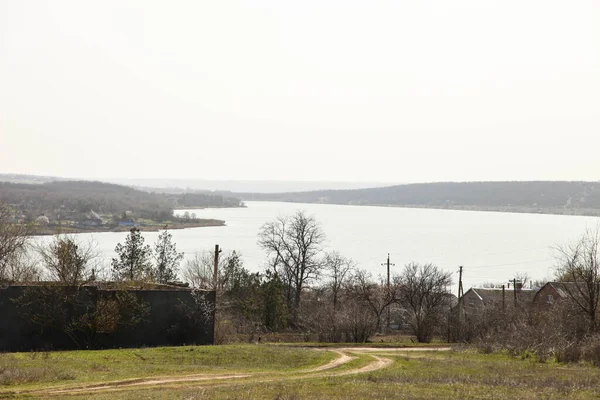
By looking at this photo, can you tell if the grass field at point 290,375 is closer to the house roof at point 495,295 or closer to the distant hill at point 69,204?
the house roof at point 495,295

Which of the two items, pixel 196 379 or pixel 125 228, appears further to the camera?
pixel 125 228

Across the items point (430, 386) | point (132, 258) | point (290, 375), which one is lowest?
point (290, 375)

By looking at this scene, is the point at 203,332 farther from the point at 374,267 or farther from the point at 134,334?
the point at 374,267

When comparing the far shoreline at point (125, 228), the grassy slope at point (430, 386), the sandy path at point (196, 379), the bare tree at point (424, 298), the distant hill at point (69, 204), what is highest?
the distant hill at point (69, 204)

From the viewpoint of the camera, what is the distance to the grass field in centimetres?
1695

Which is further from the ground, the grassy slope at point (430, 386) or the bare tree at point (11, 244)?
the bare tree at point (11, 244)

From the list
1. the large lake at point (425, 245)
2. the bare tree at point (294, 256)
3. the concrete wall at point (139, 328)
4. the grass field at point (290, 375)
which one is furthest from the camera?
the large lake at point (425, 245)

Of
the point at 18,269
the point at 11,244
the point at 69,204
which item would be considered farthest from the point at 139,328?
the point at 69,204

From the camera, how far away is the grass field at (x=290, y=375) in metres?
17.0

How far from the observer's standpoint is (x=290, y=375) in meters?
22.9

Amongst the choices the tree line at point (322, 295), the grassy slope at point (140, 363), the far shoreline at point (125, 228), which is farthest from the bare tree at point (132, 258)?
the far shoreline at point (125, 228)

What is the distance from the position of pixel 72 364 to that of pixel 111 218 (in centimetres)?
12409

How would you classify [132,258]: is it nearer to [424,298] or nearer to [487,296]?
[424,298]

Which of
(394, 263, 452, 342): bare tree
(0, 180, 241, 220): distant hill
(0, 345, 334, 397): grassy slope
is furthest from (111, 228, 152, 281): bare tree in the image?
(0, 180, 241, 220): distant hill
